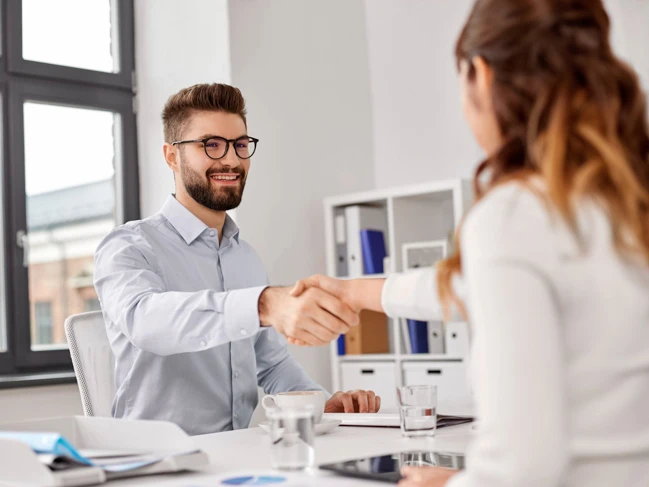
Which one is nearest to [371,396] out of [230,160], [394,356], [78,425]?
[78,425]

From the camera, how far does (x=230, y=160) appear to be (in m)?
2.54

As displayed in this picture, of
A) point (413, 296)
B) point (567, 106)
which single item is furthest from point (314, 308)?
point (567, 106)

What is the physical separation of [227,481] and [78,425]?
415 mm

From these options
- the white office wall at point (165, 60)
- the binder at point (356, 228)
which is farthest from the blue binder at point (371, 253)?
the white office wall at point (165, 60)

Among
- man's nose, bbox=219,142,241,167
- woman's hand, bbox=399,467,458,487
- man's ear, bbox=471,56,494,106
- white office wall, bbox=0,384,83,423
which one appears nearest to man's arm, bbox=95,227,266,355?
man's nose, bbox=219,142,241,167

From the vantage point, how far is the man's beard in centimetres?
246

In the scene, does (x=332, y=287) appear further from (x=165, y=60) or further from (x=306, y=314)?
(x=165, y=60)

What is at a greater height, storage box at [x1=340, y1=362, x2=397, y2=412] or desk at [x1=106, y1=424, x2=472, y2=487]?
desk at [x1=106, y1=424, x2=472, y2=487]

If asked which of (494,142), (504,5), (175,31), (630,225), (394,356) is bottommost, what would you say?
(394,356)

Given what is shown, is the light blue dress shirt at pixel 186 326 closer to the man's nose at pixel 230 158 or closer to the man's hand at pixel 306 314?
the man's hand at pixel 306 314

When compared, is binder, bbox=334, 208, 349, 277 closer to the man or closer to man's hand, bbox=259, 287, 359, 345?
the man

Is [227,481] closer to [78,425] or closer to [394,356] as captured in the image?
[78,425]

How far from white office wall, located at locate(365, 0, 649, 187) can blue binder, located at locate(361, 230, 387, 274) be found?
0.52 m

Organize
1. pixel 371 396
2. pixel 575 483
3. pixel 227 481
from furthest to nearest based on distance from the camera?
1. pixel 371 396
2. pixel 227 481
3. pixel 575 483
